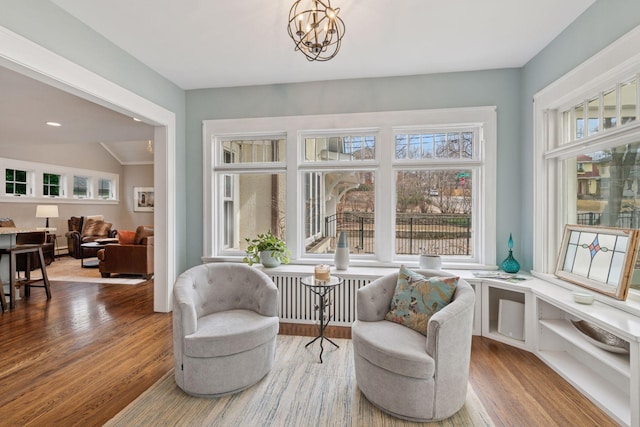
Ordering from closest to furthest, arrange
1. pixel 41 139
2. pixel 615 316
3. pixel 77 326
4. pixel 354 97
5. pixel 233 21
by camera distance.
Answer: pixel 615 316, pixel 233 21, pixel 77 326, pixel 354 97, pixel 41 139

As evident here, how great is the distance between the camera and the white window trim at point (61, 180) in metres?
7.22

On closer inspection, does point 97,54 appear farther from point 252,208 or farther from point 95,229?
point 95,229

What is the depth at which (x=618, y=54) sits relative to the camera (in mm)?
2137

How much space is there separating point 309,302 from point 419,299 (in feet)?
4.94

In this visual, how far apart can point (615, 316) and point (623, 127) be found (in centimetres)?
129

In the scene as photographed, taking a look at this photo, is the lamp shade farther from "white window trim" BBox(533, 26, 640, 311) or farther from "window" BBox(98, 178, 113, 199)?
"white window trim" BBox(533, 26, 640, 311)

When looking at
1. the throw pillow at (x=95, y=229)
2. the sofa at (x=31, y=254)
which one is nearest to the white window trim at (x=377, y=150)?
the sofa at (x=31, y=254)

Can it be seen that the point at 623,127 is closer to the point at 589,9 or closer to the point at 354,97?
the point at 589,9

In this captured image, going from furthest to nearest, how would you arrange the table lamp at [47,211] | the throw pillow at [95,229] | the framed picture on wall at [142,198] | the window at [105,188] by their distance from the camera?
the framed picture on wall at [142,198]
the window at [105,188]
the throw pillow at [95,229]
the table lamp at [47,211]

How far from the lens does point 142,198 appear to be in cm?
1009

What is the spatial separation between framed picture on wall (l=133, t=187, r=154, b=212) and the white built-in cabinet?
997cm

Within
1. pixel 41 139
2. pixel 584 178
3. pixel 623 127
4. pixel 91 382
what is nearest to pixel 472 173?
pixel 584 178

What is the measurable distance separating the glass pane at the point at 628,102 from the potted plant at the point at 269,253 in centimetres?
317

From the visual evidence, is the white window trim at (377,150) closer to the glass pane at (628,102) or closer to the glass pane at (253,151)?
the glass pane at (253,151)
